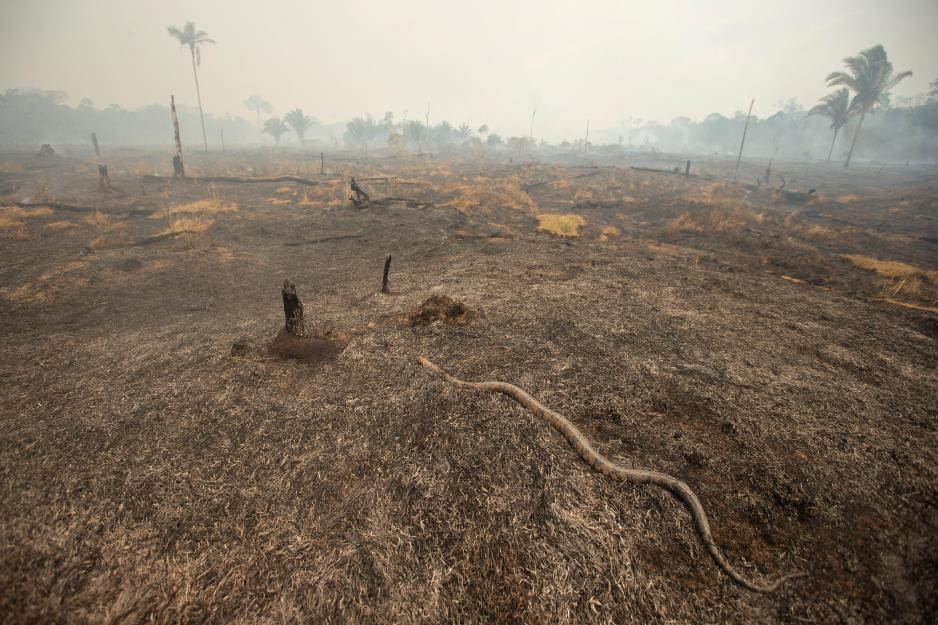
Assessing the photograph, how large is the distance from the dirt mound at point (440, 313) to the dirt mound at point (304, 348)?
5.39 feet

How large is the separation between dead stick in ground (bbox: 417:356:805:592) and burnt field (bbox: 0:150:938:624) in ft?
0.37

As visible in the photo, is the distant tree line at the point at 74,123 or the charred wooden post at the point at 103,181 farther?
the distant tree line at the point at 74,123

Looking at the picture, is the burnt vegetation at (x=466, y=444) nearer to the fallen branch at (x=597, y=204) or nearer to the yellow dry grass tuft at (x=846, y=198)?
the fallen branch at (x=597, y=204)

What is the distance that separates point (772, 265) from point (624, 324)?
8979 mm

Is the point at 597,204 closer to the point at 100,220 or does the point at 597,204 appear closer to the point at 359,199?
the point at 359,199

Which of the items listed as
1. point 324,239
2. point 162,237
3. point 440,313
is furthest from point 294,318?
point 162,237

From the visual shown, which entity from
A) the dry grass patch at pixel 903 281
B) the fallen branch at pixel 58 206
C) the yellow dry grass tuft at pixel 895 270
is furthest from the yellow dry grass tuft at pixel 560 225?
the fallen branch at pixel 58 206

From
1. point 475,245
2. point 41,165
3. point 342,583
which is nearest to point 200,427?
point 342,583

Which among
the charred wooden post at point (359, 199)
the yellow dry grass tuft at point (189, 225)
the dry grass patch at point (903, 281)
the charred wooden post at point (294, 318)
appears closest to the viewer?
the charred wooden post at point (294, 318)

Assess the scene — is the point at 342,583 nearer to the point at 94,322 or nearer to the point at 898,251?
the point at 94,322

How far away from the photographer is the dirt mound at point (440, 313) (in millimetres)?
7383

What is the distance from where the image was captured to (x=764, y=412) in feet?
15.9

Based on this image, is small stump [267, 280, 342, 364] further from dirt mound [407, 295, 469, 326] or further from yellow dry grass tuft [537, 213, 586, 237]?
yellow dry grass tuft [537, 213, 586, 237]

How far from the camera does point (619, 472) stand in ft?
13.1
